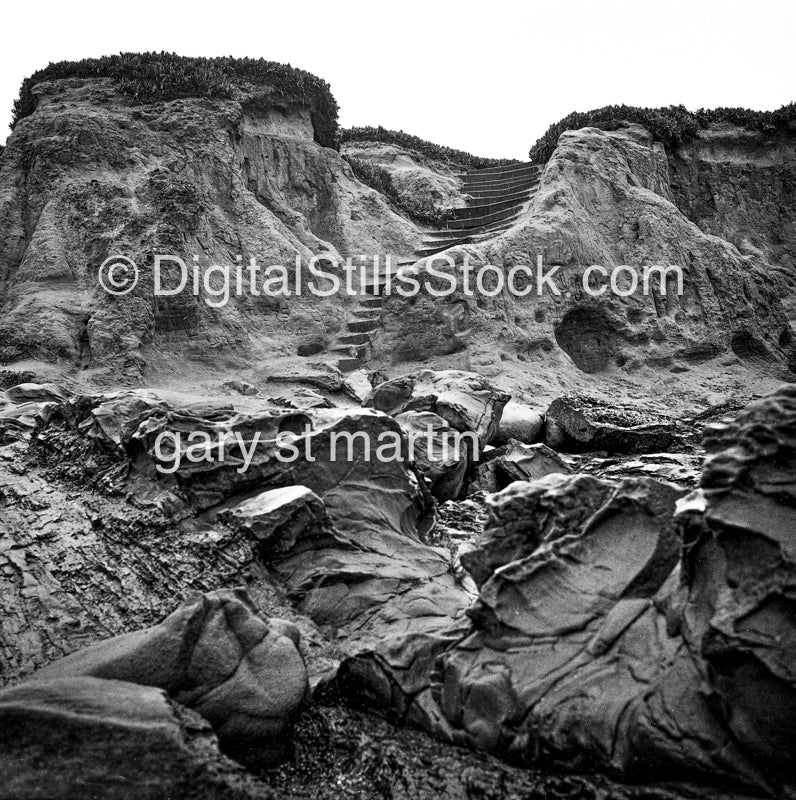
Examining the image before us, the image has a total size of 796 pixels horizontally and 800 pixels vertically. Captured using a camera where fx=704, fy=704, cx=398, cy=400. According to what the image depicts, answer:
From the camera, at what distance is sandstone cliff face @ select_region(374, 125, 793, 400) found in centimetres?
1477

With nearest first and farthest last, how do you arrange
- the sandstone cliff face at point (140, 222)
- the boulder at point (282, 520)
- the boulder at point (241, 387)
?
the boulder at point (282, 520) < the boulder at point (241, 387) < the sandstone cliff face at point (140, 222)

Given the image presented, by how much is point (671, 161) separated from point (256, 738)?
66.7 ft

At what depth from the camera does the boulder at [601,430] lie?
10758 millimetres

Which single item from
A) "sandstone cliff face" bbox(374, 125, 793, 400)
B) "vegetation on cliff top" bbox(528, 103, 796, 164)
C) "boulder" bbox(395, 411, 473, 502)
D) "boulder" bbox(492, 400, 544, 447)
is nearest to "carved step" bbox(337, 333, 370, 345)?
"sandstone cliff face" bbox(374, 125, 793, 400)

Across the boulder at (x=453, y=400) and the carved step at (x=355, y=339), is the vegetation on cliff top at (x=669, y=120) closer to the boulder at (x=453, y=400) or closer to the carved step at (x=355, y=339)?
the carved step at (x=355, y=339)

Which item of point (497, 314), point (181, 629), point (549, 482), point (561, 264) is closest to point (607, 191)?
point (561, 264)

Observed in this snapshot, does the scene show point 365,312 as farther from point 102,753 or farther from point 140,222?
point 102,753

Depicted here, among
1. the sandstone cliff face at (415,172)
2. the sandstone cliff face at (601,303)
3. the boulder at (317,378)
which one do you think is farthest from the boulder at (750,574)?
the sandstone cliff face at (415,172)

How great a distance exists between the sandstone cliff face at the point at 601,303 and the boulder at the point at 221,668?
10.3 metres

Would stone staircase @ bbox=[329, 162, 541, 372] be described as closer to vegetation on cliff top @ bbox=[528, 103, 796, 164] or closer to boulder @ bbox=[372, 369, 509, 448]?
vegetation on cliff top @ bbox=[528, 103, 796, 164]

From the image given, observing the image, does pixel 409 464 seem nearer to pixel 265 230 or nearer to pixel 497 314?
pixel 497 314

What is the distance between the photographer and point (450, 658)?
4395mm

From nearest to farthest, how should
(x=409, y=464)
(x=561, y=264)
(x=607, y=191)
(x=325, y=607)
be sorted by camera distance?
(x=325, y=607), (x=409, y=464), (x=561, y=264), (x=607, y=191)

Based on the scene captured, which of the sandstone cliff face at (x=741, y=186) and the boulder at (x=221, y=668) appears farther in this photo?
the sandstone cliff face at (x=741, y=186)
